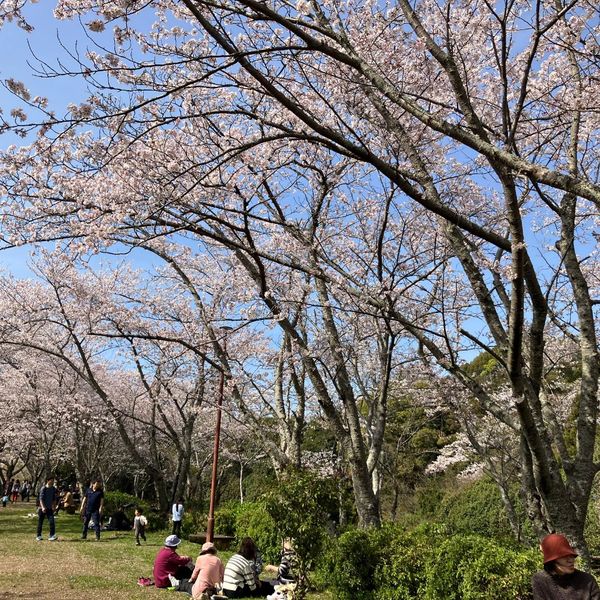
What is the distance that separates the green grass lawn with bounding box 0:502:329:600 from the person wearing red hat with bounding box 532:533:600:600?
4991 mm

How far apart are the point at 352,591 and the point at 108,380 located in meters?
20.9

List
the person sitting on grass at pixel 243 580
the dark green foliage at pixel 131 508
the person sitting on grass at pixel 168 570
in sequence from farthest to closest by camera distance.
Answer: the dark green foliage at pixel 131 508
the person sitting on grass at pixel 168 570
the person sitting on grass at pixel 243 580

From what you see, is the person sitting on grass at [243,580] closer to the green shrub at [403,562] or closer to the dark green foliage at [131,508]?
the green shrub at [403,562]

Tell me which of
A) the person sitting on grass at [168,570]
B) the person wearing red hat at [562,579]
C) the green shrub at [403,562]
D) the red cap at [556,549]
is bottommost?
the person sitting on grass at [168,570]

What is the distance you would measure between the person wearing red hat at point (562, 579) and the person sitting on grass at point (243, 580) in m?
4.95

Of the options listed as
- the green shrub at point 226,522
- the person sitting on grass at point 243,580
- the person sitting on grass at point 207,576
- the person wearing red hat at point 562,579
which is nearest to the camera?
the person wearing red hat at point 562,579

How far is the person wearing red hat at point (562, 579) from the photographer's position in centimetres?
297

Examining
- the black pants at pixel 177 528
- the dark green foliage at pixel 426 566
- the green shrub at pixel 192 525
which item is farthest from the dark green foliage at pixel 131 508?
the dark green foliage at pixel 426 566

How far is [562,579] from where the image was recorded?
9.94 ft

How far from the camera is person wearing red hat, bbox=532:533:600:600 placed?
Answer: 2973 mm

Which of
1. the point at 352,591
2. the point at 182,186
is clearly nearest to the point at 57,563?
the point at 352,591

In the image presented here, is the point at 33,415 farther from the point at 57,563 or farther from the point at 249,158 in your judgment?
the point at 249,158

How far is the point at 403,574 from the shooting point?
19.9ft

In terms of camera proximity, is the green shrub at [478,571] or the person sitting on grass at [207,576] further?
Result: the person sitting on grass at [207,576]
